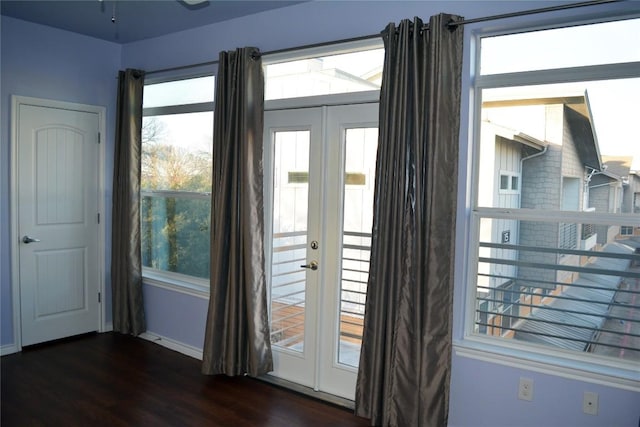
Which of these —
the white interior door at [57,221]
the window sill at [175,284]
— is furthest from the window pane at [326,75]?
the white interior door at [57,221]

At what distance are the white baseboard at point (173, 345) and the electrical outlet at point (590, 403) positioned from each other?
9.37ft

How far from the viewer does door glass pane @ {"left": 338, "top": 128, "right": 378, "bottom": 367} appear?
3.23 metres

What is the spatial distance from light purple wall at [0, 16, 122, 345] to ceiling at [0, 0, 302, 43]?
130mm

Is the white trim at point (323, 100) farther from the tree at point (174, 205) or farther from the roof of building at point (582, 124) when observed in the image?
the roof of building at point (582, 124)

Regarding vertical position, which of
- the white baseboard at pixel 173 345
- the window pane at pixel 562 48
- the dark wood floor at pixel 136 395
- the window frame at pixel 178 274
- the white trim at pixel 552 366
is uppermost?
the window pane at pixel 562 48

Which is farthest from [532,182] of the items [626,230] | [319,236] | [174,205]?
[174,205]

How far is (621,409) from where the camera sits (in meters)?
2.43

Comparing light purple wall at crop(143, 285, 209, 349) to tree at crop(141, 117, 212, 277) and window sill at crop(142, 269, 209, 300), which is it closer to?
window sill at crop(142, 269, 209, 300)

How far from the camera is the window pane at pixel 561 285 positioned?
249 centimetres

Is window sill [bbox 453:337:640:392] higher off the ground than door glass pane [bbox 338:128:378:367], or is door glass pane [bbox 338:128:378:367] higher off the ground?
door glass pane [bbox 338:128:378:367]

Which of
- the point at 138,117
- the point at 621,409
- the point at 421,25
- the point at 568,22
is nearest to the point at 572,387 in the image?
the point at 621,409

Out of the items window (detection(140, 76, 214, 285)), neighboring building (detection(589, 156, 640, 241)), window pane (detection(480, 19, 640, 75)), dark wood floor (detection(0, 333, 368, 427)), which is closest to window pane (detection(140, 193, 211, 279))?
window (detection(140, 76, 214, 285))

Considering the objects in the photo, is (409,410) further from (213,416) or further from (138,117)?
(138,117)

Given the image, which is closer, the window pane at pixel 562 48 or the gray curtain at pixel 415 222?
the window pane at pixel 562 48
